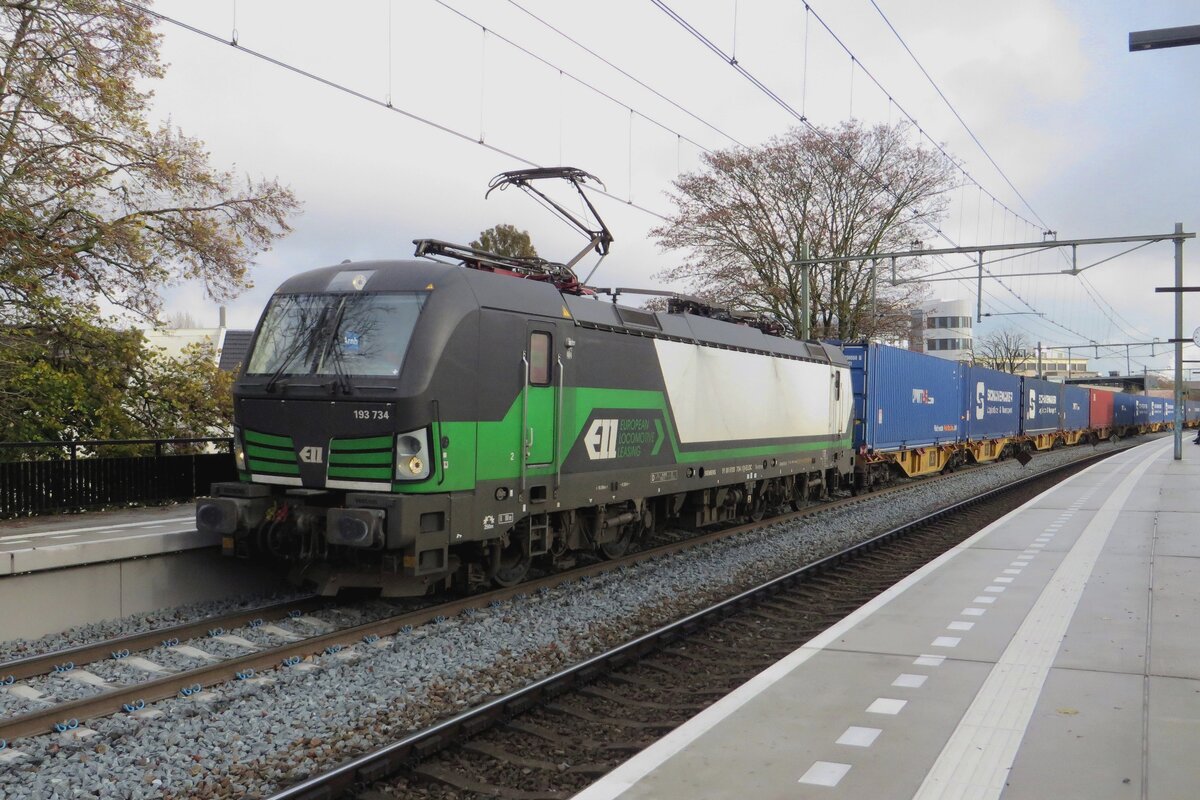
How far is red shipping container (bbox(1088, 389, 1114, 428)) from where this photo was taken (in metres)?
52.7

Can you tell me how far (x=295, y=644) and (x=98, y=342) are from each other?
961 cm

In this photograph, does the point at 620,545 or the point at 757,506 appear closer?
the point at 620,545

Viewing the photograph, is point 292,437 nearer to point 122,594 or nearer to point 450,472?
point 450,472

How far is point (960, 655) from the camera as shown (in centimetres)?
684

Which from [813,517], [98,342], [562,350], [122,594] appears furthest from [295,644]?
[813,517]

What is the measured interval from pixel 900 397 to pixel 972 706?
17.8 metres

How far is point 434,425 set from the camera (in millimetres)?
7809

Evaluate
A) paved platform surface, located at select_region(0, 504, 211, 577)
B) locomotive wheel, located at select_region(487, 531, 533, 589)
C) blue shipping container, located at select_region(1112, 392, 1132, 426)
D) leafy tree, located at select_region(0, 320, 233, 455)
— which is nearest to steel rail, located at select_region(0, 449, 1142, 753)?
locomotive wheel, located at select_region(487, 531, 533, 589)

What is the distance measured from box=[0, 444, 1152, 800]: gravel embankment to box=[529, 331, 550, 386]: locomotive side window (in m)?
2.25

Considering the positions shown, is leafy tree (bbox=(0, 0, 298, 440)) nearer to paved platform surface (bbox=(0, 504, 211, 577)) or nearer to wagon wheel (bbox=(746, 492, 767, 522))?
paved platform surface (bbox=(0, 504, 211, 577))

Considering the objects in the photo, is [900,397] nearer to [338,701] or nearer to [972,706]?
[972,706]

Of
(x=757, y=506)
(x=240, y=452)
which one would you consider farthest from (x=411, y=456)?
(x=757, y=506)

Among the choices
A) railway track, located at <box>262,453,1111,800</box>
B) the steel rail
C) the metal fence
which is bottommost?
railway track, located at <box>262,453,1111,800</box>

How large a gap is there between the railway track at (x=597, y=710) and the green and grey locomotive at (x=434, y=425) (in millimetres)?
1948
